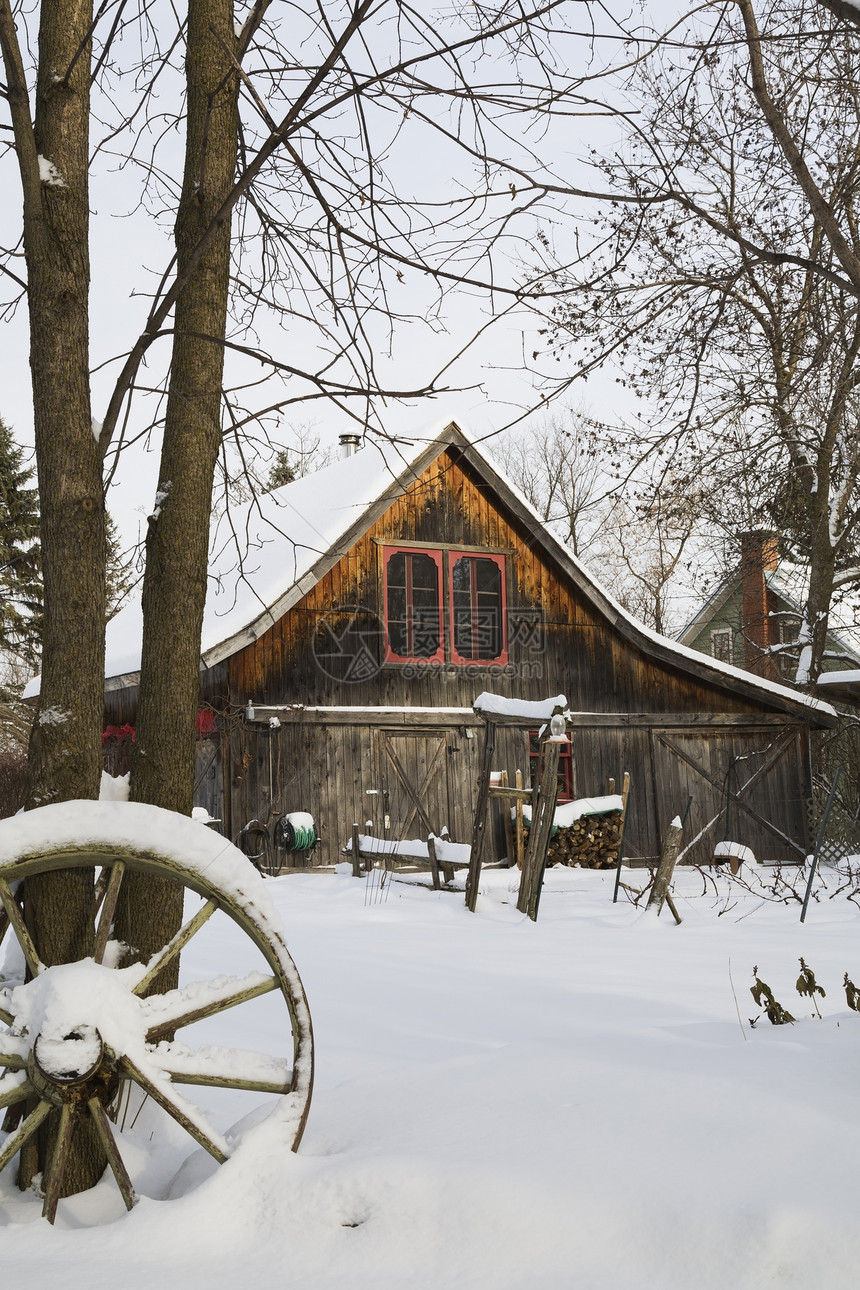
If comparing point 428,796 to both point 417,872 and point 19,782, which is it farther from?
point 19,782

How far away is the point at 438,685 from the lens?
1551 cm

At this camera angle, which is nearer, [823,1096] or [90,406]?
[823,1096]

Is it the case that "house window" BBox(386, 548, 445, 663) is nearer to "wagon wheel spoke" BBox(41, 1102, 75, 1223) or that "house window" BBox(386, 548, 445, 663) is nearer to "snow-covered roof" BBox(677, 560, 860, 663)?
"snow-covered roof" BBox(677, 560, 860, 663)

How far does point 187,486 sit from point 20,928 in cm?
160

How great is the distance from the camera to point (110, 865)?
9.71 ft

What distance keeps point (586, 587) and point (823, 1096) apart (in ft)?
44.4

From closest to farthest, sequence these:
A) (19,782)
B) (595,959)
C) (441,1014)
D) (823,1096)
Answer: (823,1096), (441,1014), (595,959), (19,782)

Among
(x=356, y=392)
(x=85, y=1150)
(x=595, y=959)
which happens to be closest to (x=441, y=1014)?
(x=595, y=959)

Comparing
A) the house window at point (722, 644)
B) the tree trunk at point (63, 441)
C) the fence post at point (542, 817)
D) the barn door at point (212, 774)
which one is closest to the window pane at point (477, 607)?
the barn door at point (212, 774)

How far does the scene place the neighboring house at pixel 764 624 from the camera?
2177 cm

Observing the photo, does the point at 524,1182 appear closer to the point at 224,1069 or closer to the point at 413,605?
the point at 224,1069

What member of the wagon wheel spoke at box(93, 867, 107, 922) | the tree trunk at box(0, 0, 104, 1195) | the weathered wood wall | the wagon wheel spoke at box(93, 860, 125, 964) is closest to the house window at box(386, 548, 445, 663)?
the weathered wood wall

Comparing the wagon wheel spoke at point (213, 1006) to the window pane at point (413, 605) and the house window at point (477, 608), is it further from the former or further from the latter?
the house window at point (477, 608)

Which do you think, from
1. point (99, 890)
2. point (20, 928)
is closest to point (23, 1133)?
point (20, 928)
